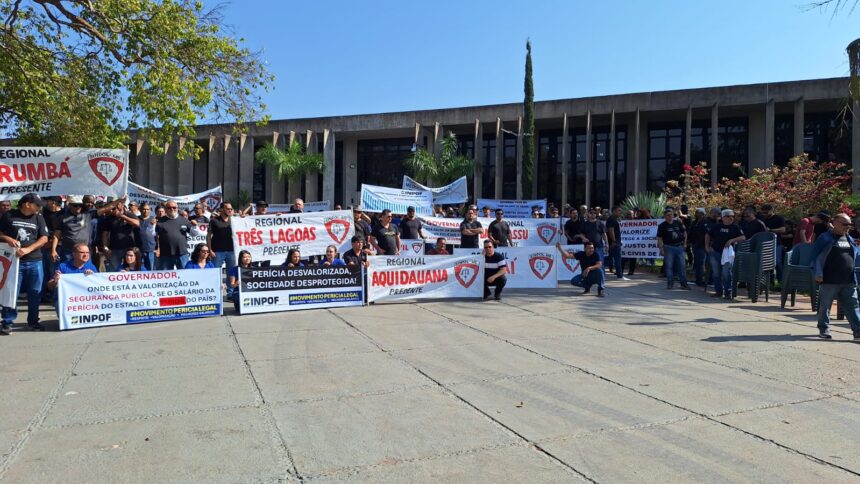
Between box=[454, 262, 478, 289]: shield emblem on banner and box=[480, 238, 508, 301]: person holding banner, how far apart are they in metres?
0.23

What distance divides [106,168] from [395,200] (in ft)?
27.5

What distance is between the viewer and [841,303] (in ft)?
25.3

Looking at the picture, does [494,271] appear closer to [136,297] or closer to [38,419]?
[136,297]

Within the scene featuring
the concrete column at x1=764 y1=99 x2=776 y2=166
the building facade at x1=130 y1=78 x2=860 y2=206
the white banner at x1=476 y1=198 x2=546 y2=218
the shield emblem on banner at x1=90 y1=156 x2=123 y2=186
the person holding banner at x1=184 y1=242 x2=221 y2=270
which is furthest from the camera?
the building facade at x1=130 y1=78 x2=860 y2=206

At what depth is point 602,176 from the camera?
3272 centimetres

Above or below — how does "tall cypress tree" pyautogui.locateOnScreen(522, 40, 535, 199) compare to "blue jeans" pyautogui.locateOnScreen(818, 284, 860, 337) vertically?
above

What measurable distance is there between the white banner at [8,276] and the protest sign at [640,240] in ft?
43.2

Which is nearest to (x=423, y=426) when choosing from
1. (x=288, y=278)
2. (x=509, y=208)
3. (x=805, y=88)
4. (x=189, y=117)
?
(x=288, y=278)

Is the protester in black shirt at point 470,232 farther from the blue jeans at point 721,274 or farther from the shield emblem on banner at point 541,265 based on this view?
the blue jeans at point 721,274

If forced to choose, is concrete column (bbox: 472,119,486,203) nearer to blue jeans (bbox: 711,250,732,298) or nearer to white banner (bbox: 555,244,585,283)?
white banner (bbox: 555,244,585,283)

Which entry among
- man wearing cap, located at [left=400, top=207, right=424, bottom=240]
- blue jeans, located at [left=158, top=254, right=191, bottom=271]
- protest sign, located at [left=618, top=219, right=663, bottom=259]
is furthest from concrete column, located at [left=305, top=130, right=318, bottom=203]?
blue jeans, located at [left=158, top=254, right=191, bottom=271]

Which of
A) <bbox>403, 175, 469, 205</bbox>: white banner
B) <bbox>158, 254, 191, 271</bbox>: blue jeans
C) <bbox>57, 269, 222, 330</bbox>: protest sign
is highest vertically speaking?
<bbox>403, 175, 469, 205</bbox>: white banner

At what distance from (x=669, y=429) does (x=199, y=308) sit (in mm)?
7236

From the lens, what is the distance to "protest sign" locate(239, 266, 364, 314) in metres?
9.52
